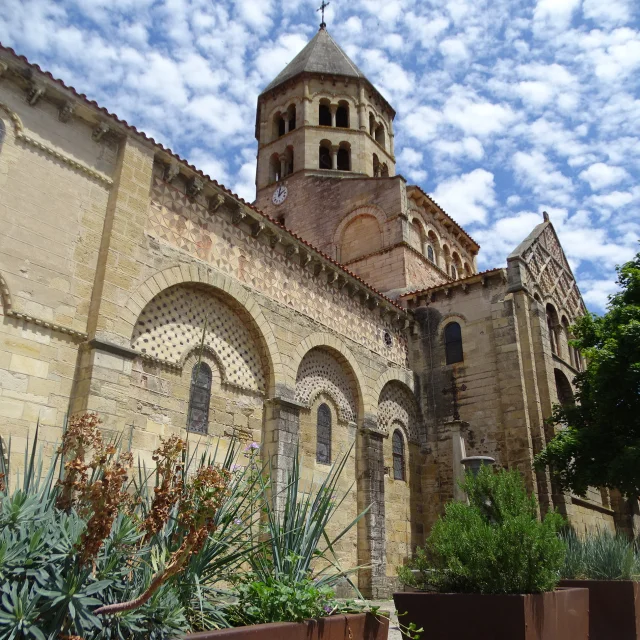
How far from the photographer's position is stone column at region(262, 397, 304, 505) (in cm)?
1154

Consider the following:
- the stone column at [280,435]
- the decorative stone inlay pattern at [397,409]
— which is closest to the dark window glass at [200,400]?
the stone column at [280,435]

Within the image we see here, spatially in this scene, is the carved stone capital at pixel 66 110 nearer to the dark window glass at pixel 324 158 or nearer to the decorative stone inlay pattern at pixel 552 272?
the decorative stone inlay pattern at pixel 552 272

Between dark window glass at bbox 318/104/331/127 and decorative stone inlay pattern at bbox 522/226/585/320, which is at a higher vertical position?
dark window glass at bbox 318/104/331/127

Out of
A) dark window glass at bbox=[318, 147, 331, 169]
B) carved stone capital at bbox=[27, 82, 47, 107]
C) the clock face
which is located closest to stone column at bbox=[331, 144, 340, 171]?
dark window glass at bbox=[318, 147, 331, 169]

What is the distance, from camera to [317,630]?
3789mm

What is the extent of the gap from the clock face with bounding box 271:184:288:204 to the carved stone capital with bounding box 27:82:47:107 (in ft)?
47.1

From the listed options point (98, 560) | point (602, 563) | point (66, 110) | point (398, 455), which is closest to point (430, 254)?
point (398, 455)

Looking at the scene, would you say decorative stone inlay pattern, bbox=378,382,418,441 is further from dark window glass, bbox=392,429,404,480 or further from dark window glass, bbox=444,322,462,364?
dark window glass, bbox=444,322,462,364

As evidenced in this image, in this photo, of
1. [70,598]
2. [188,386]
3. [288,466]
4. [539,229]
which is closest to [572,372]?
[539,229]

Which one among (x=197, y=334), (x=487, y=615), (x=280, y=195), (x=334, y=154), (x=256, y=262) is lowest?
(x=487, y=615)

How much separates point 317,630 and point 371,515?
10412mm

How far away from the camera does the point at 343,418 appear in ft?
46.7

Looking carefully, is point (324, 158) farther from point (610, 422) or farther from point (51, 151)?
point (51, 151)

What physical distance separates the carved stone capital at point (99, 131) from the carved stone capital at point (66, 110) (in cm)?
52
